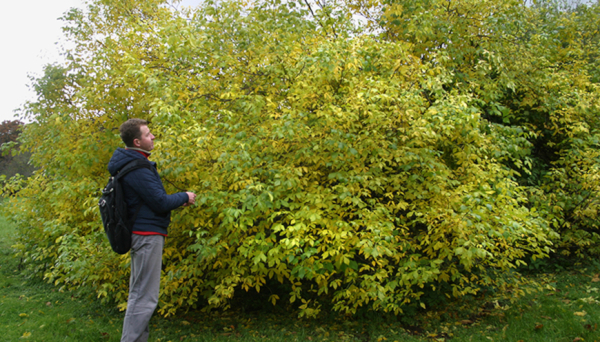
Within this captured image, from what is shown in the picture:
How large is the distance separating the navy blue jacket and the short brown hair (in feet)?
0.29

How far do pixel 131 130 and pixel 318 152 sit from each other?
1.82 m

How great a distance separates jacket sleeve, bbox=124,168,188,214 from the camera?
250 cm

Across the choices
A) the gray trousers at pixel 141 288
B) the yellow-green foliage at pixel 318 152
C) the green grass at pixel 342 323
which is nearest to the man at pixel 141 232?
the gray trousers at pixel 141 288

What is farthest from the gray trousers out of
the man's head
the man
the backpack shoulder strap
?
the man's head

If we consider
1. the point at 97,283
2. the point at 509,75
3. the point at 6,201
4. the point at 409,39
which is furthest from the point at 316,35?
the point at 6,201

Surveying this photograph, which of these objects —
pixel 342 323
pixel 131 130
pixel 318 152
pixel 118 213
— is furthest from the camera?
pixel 342 323

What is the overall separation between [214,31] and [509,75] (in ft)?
13.6

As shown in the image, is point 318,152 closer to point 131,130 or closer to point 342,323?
point 131,130

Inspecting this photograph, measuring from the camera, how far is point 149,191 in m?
2.50

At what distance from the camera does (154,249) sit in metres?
2.54

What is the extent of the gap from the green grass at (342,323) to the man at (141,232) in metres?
1.59

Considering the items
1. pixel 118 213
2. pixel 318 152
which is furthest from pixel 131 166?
pixel 318 152

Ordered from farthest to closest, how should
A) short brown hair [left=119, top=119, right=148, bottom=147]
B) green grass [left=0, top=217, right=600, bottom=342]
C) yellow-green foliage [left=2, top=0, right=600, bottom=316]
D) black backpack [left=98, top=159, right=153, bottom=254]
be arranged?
green grass [left=0, top=217, right=600, bottom=342]
yellow-green foliage [left=2, top=0, right=600, bottom=316]
short brown hair [left=119, top=119, right=148, bottom=147]
black backpack [left=98, top=159, right=153, bottom=254]

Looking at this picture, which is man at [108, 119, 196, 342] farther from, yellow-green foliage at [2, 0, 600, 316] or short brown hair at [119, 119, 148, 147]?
yellow-green foliage at [2, 0, 600, 316]
